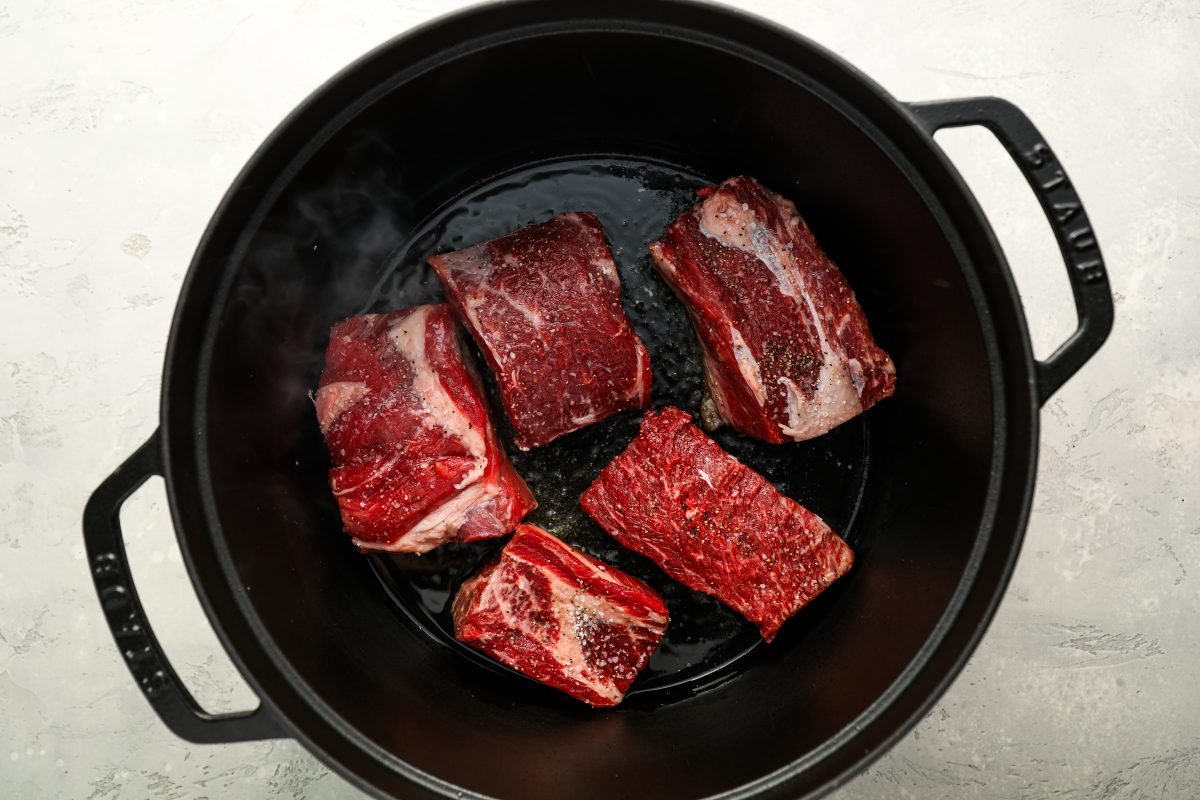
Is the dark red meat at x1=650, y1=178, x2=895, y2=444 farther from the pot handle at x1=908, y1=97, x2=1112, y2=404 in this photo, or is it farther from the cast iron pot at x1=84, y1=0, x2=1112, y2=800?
the pot handle at x1=908, y1=97, x2=1112, y2=404

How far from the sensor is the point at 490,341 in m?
2.76

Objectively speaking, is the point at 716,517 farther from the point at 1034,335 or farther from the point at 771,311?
the point at 1034,335

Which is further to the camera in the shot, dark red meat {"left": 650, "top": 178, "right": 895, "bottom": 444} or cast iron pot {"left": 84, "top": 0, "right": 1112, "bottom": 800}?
dark red meat {"left": 650, "top": 178, "right": 895, "bottom": 444}

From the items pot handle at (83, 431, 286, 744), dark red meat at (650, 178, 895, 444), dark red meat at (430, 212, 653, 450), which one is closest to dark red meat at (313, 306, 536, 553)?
dark red meat at (430, 212, 653, 450)

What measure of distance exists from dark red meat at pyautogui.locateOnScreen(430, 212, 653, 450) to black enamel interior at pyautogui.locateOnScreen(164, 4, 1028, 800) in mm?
242

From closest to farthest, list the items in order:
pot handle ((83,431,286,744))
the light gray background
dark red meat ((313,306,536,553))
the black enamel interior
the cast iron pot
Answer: pot handle ((83,431,286,744)) → the cast iron pot → the black enamel interior → dark red meat ((313,306,536,553)) → the light gray background

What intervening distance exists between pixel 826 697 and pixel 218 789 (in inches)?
85.9

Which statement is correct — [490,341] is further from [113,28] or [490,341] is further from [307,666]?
[113,28]

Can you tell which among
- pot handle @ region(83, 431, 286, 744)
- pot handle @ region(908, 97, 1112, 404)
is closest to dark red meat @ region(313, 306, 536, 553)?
pot handle @ region(83, 431, 286, 744)

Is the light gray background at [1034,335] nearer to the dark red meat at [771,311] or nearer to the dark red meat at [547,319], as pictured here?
the dark red meat at [771,311]

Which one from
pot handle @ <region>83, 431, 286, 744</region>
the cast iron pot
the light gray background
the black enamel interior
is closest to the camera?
pot handle @ <region>83, 431, 286, 744</region>

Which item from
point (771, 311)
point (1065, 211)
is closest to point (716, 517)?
point (771, 311)

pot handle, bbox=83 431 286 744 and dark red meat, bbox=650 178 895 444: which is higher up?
dark red meat, bbox=650 178 895 444

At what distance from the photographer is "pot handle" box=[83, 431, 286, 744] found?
7.06 feet
